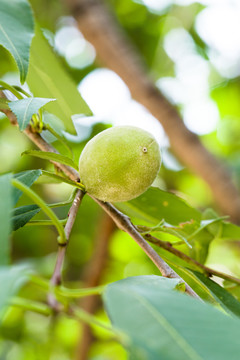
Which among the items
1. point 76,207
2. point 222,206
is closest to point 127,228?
point 76,207

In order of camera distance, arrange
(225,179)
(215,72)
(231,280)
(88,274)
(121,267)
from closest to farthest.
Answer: (231,280), (225,179), (88,274), (121,267), (215,72)

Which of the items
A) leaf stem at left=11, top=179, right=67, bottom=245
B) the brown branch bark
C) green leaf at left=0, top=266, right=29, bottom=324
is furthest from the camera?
the brown branch bark

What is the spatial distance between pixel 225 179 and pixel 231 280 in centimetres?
89

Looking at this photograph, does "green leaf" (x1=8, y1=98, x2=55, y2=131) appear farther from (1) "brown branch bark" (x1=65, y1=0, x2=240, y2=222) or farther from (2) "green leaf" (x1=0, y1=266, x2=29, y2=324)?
(1) "brown branch bark" (x1=65, y1=0, x2=240, y2=222)

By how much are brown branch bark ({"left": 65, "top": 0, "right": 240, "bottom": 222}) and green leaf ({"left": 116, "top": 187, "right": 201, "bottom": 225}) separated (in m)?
0.78

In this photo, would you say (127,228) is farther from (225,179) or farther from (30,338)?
(30,338)

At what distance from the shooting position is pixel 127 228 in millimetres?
656

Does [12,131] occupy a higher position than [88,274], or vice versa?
[12,131]

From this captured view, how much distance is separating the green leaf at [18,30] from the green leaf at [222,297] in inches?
16.6

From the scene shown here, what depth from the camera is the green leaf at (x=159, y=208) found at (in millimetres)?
908

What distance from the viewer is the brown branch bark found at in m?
1.71

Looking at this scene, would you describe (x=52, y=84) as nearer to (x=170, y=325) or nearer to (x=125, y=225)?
(x=125, y=225)

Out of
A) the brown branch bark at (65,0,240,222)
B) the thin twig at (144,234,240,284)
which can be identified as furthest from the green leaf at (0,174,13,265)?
the brown branch bark at (65,0,240,222)

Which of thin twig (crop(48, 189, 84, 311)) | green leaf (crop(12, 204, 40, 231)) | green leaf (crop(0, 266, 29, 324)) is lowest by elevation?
thin twig (crop(48, 189, 84, 311))
